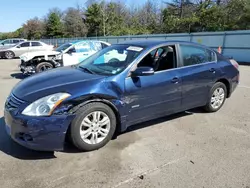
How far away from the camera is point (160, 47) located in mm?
4066

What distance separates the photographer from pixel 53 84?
3303 mm

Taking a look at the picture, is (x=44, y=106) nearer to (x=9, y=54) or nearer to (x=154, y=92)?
(x=154, y=92)

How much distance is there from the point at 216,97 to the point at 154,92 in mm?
1899

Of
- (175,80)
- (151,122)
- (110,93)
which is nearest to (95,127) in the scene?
(110,93)

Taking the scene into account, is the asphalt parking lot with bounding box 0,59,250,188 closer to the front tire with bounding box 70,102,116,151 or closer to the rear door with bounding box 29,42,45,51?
the front tire with bounding box 70,102,116,151

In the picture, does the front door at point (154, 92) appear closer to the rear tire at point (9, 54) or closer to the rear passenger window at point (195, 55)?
the rear passenger window at point (195, 55)

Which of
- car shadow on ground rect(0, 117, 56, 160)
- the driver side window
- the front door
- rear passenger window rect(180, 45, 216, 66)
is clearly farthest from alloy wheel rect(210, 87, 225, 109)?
car shadow on ground rect(0, 117, 56, 160)

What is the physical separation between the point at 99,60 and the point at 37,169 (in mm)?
2179

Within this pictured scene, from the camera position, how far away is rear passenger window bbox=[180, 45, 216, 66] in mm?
4263

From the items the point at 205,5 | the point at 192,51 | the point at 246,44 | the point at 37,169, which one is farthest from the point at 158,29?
the point at 37,169

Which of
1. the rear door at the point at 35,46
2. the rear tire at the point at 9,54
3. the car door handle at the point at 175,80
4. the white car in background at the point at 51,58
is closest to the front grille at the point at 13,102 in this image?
the car door handle at the point at 175,80

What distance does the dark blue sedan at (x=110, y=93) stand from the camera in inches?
117

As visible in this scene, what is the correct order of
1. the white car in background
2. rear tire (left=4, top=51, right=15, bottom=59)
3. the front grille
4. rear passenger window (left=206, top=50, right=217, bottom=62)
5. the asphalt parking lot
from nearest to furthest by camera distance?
the asphalt parking lot, the front grille, rear passenger window (left=206, top=50, right=217, bottom=62), the white car in background, rear tire (left=4, top=51, right=15, bottom=59)

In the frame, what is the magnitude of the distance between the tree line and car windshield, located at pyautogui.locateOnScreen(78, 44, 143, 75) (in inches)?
900
